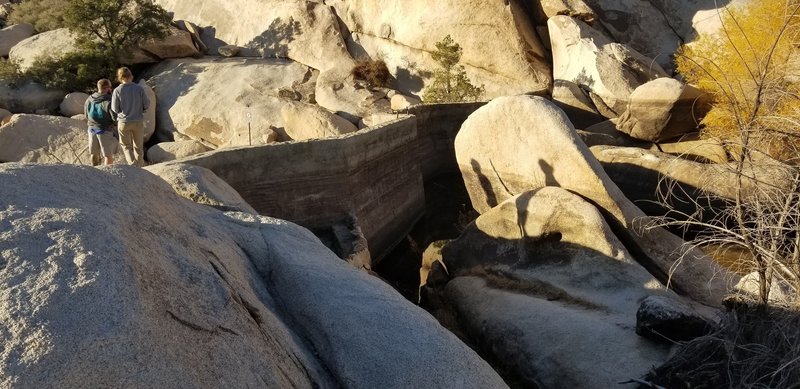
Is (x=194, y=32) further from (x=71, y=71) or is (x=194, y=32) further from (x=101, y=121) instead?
(x=101, y=121)

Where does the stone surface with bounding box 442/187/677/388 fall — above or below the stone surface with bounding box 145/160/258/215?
below

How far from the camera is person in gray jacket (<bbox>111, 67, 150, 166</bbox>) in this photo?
8.48 meters

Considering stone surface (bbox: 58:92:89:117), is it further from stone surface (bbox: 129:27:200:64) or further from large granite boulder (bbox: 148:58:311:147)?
stone surface (bbox: 129:27:200:64)

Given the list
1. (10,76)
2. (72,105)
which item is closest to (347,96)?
(72,105)

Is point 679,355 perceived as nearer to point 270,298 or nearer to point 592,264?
point 592,264

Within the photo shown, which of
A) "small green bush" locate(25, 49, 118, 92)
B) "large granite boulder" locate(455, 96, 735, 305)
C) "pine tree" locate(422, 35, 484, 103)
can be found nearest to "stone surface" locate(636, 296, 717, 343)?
"large granite boulder" locate(455, 96, 735, 305)

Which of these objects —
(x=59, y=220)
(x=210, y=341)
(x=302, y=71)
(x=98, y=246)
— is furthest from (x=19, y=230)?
(x=302, y=71)

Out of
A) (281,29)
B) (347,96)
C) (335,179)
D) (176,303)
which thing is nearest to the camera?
(176,303)

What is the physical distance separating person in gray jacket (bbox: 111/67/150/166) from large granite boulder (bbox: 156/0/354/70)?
40.8 feet

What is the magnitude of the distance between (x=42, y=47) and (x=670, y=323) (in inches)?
786

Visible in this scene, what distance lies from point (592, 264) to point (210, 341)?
5383 millimetres

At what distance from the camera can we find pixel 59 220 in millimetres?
3451

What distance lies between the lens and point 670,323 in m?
6.12

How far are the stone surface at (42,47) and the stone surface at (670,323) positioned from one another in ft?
59.5
